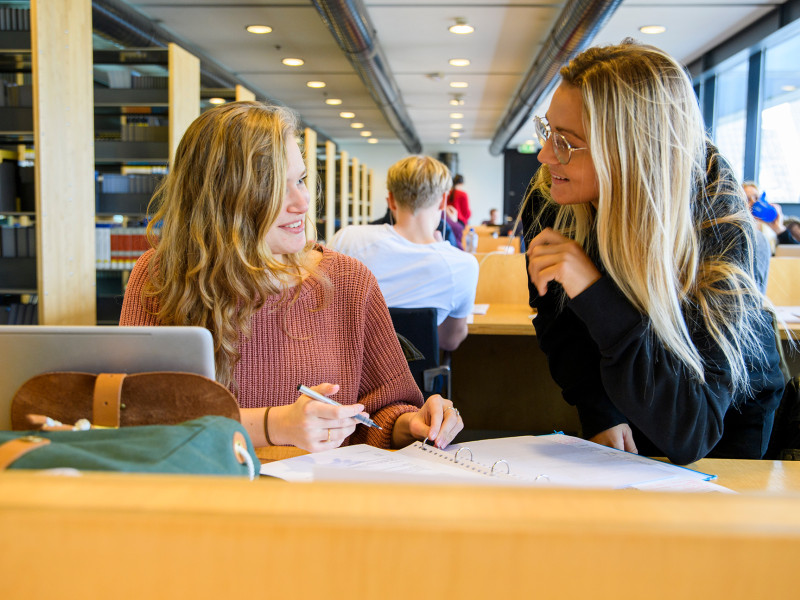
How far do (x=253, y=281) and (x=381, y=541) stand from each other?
1037 millimetres

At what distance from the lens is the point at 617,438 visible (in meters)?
1.31

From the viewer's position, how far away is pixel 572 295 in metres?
1.14

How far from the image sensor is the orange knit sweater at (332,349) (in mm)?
1362

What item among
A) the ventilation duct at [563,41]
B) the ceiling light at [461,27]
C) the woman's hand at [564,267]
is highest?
the ceiling light at [461,27]

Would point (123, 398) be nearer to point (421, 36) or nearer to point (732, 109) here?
point (421, 36)

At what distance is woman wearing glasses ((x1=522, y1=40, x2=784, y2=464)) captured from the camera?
3.59 ft

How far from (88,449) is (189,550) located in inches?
8.8

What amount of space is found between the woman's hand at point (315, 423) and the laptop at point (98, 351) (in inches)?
12.9

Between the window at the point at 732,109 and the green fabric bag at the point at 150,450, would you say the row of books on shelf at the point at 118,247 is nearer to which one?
the green fabric bag at the point at 150,450

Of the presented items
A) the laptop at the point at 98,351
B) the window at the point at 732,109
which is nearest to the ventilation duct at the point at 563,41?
the window at the point at 732,109

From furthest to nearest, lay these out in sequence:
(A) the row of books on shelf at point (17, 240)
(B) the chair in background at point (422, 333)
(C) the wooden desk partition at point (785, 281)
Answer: (A) the row of books on shelf at point (17, 240) < (C) the wooden desk partition at point (785, 281) < (B) the chair in background at point (422, 333)

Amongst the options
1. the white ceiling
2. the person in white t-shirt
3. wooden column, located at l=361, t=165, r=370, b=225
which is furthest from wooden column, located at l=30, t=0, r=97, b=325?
wooden column, located at l=361, t=165, r=370, b=225

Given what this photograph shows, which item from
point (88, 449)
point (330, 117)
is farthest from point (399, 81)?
point (88, 449)

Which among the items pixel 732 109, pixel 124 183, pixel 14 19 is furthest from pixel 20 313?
pixel 732 109
